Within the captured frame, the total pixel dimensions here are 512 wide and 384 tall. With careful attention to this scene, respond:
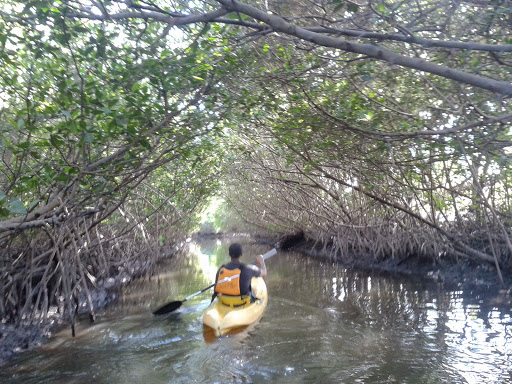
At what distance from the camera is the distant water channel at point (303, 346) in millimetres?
4855

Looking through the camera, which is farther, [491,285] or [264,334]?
[491,285]

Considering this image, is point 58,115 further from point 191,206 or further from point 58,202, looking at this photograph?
point 191,206

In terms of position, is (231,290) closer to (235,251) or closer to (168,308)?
(235,251)

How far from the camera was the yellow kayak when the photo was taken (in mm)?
6113

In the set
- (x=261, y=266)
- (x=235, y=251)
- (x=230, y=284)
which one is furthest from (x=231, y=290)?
(x=261, y=266)

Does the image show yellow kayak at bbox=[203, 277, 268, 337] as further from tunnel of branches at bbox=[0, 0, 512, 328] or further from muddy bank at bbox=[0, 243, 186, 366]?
muddy bank at bbox=[0, 243, 186, 366]

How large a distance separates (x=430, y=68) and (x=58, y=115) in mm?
3955

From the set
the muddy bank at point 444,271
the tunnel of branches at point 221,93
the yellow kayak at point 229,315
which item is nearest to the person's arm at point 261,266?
the yellow kayak at point 229,315

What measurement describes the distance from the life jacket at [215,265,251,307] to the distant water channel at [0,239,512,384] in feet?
1.56

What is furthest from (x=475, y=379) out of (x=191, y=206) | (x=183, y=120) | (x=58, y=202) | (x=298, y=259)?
(x=298, y=259)

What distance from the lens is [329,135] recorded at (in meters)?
6.69

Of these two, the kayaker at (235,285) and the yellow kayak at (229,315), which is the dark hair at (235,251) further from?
the yellow kayak at (229,315)

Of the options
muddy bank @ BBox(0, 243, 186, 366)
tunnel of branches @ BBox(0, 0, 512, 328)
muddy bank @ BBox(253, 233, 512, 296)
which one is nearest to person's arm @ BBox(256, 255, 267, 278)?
tunnel of branches @ BBox(0, 0, 512, 328)

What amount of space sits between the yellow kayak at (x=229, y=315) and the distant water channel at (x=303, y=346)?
16 cm
